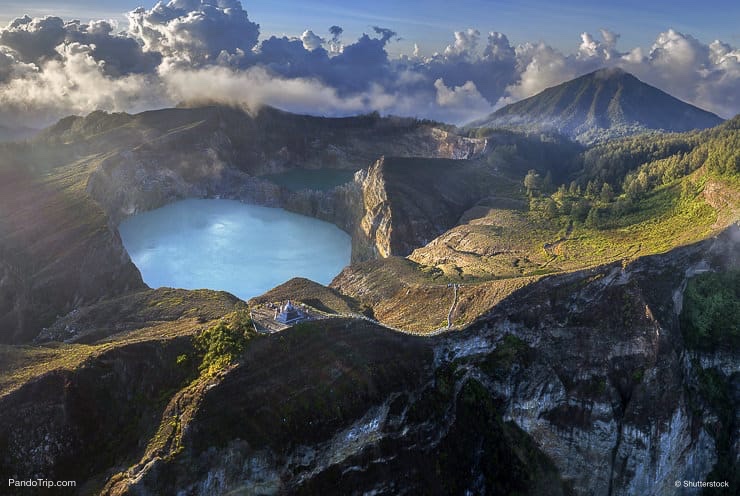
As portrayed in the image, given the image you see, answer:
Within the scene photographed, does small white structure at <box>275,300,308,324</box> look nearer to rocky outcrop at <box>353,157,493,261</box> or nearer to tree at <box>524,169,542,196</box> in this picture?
rocky outcrop at <box>353,157,493,261</box>

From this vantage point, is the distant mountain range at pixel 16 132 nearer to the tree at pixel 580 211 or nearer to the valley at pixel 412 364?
the valley at pixel 412 364

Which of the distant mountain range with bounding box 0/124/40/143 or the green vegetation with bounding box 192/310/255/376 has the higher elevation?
the green vegetation with bounding box 192/310/255/376

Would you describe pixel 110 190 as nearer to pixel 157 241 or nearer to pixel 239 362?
pixel 157 241

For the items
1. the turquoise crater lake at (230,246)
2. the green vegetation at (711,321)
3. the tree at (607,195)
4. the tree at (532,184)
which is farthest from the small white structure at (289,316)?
the tree at (532,184)

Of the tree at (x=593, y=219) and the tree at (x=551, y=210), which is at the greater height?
the tree at (x=593, y=219)

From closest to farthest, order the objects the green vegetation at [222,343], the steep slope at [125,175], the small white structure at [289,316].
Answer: the green vegetation at [222,343]
the small white structure at [289,316]
the steep slope at [125,175]

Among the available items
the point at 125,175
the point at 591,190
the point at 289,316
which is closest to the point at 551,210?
the point at 591,190

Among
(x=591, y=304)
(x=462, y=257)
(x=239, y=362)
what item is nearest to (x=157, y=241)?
(x=462, y=257)

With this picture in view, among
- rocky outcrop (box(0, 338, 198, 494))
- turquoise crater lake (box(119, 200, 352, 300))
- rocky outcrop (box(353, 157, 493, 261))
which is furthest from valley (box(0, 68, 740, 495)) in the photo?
turquoise crater lake (box(119, 200, 352, 300))
